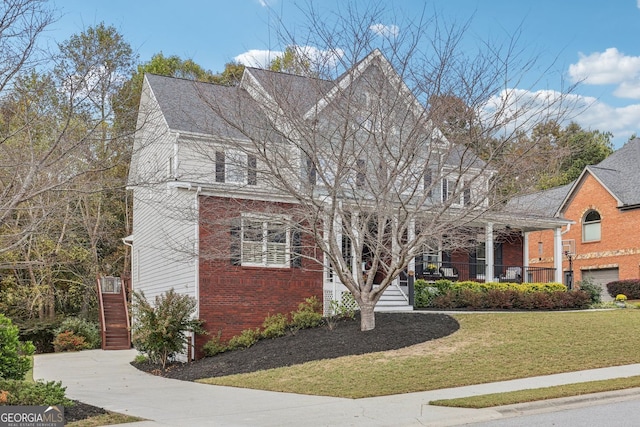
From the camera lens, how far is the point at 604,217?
114 feet

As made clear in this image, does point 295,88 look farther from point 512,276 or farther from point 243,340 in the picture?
point 512,276

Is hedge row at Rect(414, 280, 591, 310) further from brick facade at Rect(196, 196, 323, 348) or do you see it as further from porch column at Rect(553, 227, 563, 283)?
brick facade at Rect(196, 196, 323, 348)

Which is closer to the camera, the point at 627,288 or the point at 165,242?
the point at 165,242

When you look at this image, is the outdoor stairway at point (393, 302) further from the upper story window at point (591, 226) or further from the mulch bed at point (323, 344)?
the upper story window at point (591, 226)

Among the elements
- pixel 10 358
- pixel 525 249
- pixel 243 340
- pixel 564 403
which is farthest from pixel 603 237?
pixel 10 358

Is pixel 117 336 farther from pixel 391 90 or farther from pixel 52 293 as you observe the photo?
pixel 391 90

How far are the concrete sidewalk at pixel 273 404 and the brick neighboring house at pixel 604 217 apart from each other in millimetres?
20556

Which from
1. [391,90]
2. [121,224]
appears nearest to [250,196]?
[391,90]

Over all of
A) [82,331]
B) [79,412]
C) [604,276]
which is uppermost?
[604,276]

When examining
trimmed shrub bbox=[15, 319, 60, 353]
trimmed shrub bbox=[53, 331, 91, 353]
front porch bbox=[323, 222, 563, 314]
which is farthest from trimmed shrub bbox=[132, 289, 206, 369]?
trimmed shrub bbox=[15, 319, 60, 353]

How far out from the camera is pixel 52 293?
3008 cm

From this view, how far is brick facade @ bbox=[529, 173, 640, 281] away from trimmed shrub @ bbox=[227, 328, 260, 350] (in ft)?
67.9

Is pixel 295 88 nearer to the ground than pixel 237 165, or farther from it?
farther from it

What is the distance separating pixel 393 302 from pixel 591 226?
1805 centimetres
